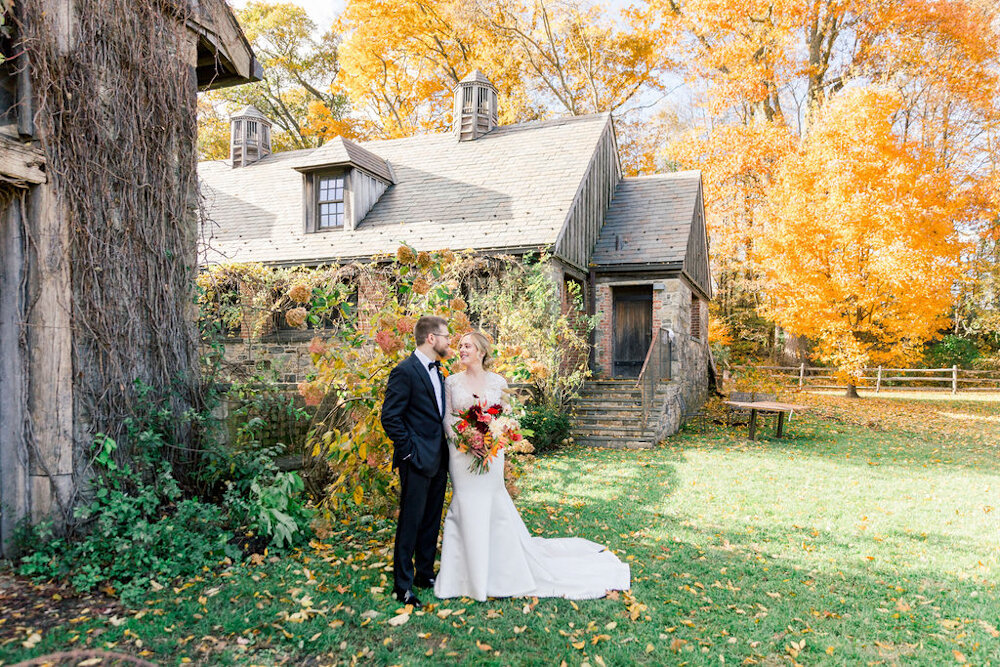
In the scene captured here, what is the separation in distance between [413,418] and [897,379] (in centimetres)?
2631

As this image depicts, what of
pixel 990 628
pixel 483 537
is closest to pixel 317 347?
pixel 483 537

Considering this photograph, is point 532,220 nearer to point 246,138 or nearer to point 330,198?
point 330,198

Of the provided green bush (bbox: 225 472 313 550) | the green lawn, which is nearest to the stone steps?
the green lawn

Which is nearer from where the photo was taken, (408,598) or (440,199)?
(408,598)

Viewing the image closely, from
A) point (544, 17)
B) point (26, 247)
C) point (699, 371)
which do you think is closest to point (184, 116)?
point (26, 247)

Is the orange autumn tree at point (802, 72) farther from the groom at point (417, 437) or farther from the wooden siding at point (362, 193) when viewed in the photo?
the groom at point (417, 437)

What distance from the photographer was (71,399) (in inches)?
194

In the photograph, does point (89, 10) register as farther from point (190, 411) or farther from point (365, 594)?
point (365, 594)

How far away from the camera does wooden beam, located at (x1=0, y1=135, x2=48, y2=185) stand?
4500mm

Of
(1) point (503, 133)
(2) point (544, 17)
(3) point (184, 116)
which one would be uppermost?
(2) point (544, 17)

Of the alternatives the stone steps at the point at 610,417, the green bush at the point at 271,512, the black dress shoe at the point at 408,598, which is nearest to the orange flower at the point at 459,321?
the green bush at the point at 271,512

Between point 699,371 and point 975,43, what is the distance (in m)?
15.2

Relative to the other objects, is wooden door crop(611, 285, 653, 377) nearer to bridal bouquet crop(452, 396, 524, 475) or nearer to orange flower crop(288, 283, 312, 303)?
orange flower crop(288, 283, 312, 303)

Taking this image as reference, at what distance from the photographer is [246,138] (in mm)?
20141
